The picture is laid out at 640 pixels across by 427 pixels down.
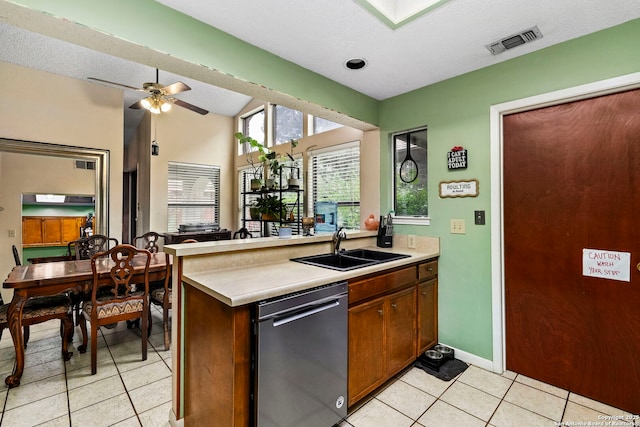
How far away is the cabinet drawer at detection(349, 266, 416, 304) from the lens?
6.24 feet

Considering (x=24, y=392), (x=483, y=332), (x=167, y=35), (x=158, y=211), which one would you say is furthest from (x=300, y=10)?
(x=158, y=211)

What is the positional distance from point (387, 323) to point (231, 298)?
1.25 meters

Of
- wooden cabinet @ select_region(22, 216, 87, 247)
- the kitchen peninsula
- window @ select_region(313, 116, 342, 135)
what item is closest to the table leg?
the kitchen peninsula

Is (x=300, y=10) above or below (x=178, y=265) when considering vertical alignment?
above

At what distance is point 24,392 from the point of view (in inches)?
84.0

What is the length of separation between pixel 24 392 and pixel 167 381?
96 cm

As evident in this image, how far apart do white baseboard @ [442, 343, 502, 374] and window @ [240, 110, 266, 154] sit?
14.0 ft

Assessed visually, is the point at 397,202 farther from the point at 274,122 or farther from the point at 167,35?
the point at 274,122

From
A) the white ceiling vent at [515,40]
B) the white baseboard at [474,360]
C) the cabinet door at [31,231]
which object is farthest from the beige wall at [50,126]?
the white ceiling vent at [515,40]

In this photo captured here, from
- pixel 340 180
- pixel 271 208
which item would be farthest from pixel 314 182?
pixel 271 208

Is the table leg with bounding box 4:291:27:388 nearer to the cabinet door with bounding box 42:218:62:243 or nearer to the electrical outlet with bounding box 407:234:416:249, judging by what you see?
the cabinet door with bounding box 42:218:62:243

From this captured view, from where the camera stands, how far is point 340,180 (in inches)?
149

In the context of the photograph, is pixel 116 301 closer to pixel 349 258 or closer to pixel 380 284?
pixel 349 258

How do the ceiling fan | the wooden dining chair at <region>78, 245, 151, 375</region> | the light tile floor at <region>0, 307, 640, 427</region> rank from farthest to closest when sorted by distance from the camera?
the ceiling fan
the wooden dining chair at <region>78, 245, 151, 375</region>
the light tile floor at <region>0, 307, 640, 427</region>
